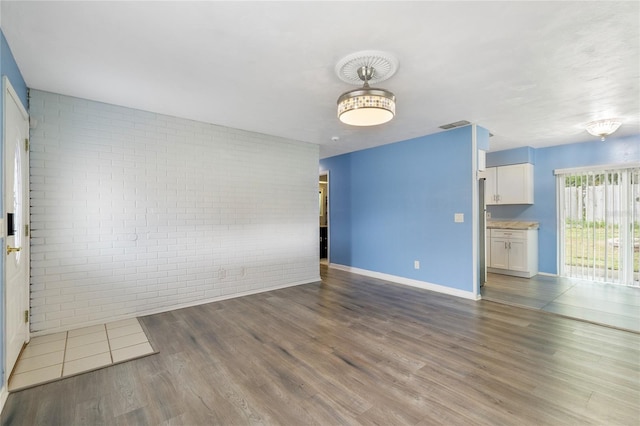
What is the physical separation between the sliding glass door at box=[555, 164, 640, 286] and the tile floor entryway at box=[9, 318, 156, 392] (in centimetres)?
689

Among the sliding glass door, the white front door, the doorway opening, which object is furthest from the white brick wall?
the sliding glass door

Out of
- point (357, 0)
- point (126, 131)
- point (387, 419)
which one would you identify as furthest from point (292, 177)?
point (387, 419)

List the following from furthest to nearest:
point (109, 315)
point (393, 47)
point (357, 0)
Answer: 1. point (109, 315)
2. point (393, 47)
3. point (357, 0)

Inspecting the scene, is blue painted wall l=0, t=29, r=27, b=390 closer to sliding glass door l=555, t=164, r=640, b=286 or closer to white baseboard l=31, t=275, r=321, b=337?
white baseboard l=31, t=275, r=321, b=337

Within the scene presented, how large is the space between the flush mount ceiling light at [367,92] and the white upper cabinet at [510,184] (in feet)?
13.4

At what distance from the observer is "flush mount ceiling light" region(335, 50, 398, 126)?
231 centimetres

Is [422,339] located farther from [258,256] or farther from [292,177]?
[292,177]

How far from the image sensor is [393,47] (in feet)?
7.17

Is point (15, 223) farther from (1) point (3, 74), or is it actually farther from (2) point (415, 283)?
(2) point (415, 283)

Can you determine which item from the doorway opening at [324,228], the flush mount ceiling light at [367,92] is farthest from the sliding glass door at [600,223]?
the flush mount ceiling light at [367,92]

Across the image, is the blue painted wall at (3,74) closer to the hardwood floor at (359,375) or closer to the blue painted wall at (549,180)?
the hardwood floor at (359,375)

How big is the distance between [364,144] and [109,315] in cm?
454

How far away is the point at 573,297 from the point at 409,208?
2633 millimetres

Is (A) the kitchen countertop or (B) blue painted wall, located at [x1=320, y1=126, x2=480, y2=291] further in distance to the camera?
(A) the kitchen countertop
